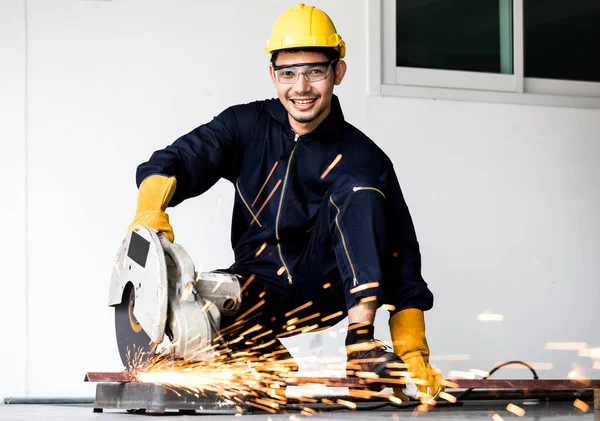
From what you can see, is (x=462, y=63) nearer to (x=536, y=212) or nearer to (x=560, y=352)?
(x=536, y=212)

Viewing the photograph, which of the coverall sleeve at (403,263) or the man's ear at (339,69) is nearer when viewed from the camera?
the coverall sleeve at (403,263)

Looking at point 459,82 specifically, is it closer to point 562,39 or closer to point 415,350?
point 562,39

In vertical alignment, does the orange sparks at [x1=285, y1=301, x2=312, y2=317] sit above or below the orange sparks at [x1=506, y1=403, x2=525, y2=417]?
above

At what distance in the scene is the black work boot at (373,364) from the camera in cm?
275

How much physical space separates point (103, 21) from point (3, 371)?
1463 millimetres

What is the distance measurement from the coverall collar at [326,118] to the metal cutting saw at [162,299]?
1.93ft

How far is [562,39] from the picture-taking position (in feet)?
17.2

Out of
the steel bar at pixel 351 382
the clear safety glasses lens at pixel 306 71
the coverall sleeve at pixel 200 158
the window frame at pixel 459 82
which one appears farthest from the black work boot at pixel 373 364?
the window frame at pixel 459 82

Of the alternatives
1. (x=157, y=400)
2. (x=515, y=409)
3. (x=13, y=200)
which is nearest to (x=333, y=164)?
(x=157, y=400)

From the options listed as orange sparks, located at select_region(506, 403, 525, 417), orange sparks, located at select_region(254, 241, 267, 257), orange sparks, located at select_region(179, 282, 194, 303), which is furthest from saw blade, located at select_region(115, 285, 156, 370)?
orange sparks, located at select_region(506, 403, 525, 417)

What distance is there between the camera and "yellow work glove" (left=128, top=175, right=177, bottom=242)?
114 inches

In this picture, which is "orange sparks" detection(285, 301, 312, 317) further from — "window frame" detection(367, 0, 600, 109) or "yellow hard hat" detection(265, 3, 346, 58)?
"window frame" detection(367, 0, 600, 109)

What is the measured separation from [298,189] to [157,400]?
832mm

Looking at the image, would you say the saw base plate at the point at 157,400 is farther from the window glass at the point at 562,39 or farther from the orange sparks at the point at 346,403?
the window glass at the point at 562,39
